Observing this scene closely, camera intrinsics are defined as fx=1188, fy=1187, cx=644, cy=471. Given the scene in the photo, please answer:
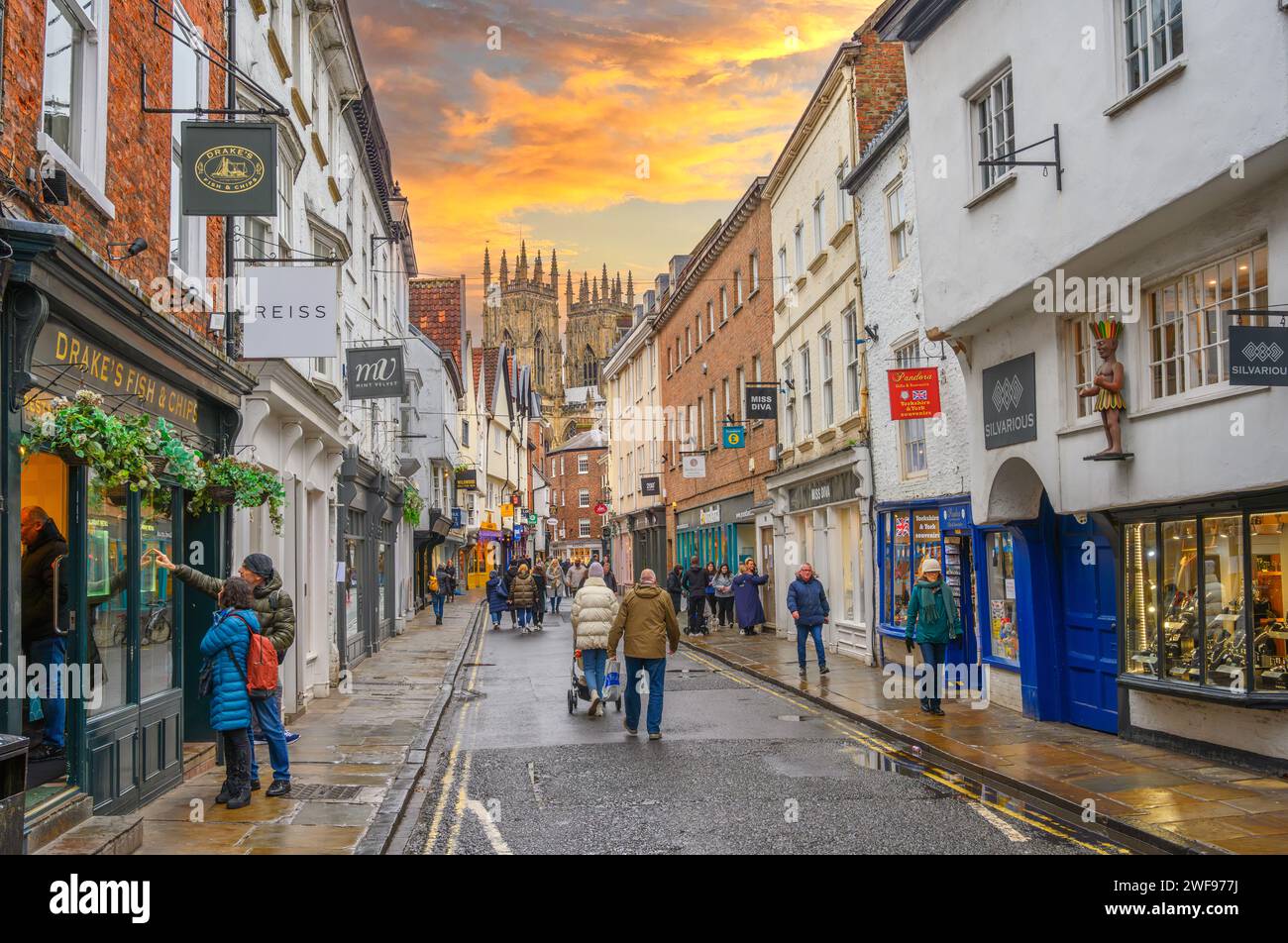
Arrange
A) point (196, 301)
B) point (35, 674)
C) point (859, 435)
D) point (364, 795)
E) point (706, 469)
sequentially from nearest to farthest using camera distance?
point (35, 674)
point (364, 795)
point (196, 301)
point (859, 435)
point (706, 469)

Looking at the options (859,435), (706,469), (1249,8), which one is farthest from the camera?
(706,469)

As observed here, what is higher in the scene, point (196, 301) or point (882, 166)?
point (882, 166)

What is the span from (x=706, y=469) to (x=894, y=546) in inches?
701

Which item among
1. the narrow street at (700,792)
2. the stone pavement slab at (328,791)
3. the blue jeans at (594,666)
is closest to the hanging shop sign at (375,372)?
the stone pavement slab at (328,791)

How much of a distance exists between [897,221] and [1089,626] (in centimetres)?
816

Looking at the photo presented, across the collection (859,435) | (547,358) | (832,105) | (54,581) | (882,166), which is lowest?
(54,581)

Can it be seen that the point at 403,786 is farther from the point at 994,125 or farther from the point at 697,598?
the point at 697,598

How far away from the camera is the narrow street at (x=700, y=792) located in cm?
798

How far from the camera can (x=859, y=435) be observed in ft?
67.8

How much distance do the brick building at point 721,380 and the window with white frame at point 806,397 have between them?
8.99 feet

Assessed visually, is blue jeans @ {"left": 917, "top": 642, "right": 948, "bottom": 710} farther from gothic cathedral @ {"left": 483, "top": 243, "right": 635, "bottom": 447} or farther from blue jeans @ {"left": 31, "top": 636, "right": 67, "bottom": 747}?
gothic cathedral @ {"left": 483, "top": 243, "right": 635, "bottom": 447}

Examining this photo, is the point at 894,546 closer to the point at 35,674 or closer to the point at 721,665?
the point at 721,665

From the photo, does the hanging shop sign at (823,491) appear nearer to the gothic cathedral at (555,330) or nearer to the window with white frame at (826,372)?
the window with white frame at (826,372)
